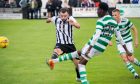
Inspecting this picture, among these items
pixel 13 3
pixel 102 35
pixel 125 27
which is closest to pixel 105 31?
pixel 102 35

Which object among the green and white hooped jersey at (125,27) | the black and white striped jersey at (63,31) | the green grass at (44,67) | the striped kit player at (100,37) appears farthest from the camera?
the green and white hooped jersey at (125,27)

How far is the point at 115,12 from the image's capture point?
15.0 m

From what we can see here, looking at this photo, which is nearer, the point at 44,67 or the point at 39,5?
the point at 44,67

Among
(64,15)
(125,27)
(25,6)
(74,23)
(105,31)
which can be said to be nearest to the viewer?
(105,31)

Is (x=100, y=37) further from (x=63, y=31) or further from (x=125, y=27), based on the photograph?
(x=125, y=27)

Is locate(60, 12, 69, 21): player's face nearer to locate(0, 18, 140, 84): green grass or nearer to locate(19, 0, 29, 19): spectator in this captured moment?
locate(0, 18, 140, 84): green grass

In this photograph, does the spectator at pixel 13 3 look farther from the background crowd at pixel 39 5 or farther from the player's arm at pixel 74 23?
the player's arm at pixel 74 23

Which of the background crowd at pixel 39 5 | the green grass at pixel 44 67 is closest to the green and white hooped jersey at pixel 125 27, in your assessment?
the green grass at pixel 44 67

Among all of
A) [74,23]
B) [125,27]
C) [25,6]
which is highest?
[74,23]

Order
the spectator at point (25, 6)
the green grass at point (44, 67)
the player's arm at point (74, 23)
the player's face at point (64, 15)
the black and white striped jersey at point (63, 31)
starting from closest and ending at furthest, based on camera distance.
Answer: the player's arm at point (74, 23) → the player's face at point (64, 15) → the black and white striped jersey at point (63, 31) → the green grass at point (44, 67) → the spectator at point (25, 6)

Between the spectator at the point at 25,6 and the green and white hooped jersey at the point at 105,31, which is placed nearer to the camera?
the green and white hooped jersey at the point at 105,31

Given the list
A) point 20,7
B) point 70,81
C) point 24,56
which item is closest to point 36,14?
point 20,7

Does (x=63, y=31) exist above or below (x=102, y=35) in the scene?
below

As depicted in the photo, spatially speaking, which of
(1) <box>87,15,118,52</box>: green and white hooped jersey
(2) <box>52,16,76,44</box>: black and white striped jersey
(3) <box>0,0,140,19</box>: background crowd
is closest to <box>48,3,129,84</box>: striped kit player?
(1) <box>87,15,118,52</box>: green and white hooped jersey
